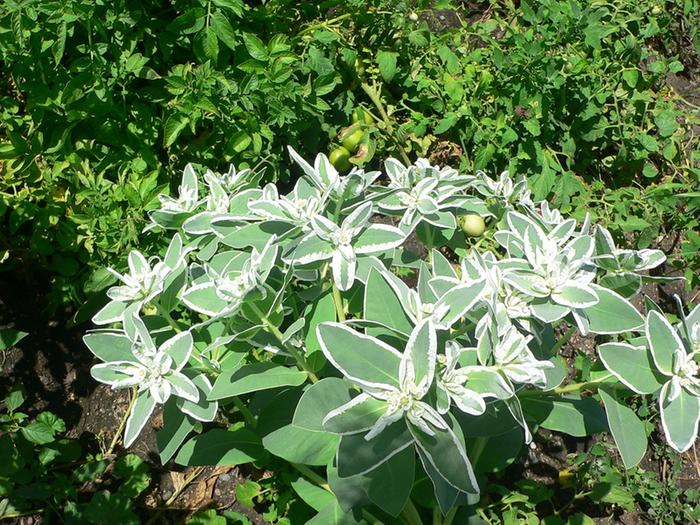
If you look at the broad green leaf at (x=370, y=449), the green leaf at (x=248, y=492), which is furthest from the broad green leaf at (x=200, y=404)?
the green leaf at (x=248, y=492)

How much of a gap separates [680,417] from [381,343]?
578 millimetres

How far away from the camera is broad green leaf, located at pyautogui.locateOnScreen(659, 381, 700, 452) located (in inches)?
43.2

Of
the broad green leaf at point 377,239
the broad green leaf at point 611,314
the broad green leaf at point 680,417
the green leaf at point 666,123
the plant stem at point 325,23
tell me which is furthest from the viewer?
the green leaf at point 666,123

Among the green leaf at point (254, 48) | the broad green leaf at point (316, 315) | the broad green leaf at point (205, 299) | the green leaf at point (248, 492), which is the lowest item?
the green leaf at point (248, 492)

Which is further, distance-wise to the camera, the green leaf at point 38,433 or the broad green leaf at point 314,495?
the green leaf at point 38,433

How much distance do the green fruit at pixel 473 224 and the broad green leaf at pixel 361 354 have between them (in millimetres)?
1414

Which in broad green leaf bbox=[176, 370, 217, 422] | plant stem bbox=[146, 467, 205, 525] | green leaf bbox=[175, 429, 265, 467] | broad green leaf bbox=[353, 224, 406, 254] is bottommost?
plant stem bbox=[146, 467, 205, 525]

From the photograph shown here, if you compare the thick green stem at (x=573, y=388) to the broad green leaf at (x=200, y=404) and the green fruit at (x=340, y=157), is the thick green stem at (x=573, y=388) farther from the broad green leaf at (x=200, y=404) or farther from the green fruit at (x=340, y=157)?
the green fruit at (x=340, y=157)

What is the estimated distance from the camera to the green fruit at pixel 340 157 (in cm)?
257

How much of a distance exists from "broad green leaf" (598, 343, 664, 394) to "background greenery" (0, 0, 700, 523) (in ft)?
3.00

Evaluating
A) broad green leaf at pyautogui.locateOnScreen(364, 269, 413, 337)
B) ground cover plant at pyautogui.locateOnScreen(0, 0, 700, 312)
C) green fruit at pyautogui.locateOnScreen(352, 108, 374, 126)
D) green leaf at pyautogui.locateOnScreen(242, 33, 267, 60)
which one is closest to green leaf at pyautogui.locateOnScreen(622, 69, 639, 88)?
ground cover plant at pyautogui.locateOnScreen(0, 0, 700, 312)

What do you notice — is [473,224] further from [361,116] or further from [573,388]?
[573,388]

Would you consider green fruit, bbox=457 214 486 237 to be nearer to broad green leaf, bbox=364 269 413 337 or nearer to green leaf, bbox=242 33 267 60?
green leaf, bbox=242 33 267 60

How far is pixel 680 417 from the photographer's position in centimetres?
112
